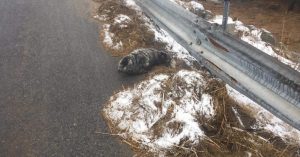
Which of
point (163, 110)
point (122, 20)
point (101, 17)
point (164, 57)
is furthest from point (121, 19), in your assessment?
point (163, 110)

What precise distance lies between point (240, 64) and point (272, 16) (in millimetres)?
4482

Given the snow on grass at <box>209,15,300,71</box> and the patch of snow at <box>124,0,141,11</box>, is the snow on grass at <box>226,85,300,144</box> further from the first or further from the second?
the patch of snow at <box>124,0,141,11</box>

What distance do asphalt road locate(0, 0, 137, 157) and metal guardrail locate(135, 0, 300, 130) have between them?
1085 mm

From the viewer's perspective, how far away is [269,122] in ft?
13.3

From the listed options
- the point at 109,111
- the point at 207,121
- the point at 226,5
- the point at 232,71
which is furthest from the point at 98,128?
the point at 226,5

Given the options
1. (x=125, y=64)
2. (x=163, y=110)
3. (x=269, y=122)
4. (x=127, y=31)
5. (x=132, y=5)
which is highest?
(x=132, y=5)

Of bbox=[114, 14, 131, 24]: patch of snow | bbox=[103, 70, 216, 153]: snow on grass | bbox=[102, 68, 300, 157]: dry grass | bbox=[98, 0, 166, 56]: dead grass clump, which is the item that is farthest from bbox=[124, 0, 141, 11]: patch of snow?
bbox=[102, 68, 300, 157]: dry grass

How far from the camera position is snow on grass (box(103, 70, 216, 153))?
12.1 ft

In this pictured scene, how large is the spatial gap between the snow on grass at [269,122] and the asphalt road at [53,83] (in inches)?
59.0

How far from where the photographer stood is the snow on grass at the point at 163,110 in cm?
370

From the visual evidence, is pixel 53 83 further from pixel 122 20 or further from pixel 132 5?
pixel 132 5

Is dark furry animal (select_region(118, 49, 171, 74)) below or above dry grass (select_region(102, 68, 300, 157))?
above

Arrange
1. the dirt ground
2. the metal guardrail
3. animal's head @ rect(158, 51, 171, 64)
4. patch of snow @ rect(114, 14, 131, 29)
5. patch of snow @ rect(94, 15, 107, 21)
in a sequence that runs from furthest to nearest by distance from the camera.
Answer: the dirt ground
patch of snow @ rect(94, 15, 107, 21)
patch of snow @ rect(114, 14, 131, 29)
animal's head @ rect(158, 51, 171, 64)
the metal guardrail

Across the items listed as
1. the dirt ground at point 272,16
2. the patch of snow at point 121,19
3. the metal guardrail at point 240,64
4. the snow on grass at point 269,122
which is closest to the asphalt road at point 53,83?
the patch of snow at point 121,19
